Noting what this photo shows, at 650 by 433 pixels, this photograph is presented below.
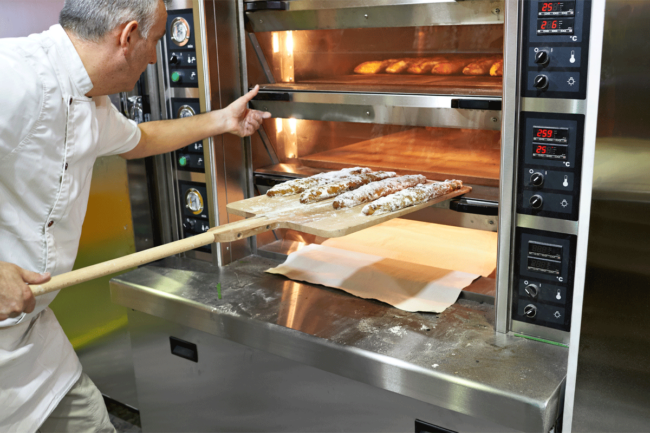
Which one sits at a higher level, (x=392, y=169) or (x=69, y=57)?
(x=69, y=57)

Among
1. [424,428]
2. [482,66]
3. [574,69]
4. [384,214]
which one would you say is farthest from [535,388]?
[482,66]

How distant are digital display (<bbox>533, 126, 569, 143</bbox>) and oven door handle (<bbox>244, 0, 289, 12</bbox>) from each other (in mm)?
841

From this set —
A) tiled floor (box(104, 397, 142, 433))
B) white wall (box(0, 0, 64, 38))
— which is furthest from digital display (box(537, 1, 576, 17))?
tiled floor (box(104, 397, 142, 433))

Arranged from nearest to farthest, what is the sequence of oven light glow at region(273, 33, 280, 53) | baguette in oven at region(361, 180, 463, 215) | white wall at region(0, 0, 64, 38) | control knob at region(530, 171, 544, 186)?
control knob at region(530, 171, 544, 186)
baguette in oven at region(361, 180, 463, 215)
oven light glow at region(273, 33, 280, 53)
white wall at region(0, 0, 64, 38)

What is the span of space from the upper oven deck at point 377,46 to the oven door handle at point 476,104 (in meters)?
0.02

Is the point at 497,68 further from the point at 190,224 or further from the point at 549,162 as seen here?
the point at 190,224

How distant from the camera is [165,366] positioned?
187cm

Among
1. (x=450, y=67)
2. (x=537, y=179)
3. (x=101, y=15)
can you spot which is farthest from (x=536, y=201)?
(x=101, y=15)

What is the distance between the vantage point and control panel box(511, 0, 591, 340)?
3.84 ft

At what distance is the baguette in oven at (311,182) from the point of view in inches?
67.1

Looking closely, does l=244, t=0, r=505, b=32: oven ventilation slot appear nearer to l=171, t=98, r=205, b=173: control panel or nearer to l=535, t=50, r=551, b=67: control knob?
l=535, t=50, r=551, b=67: control knob

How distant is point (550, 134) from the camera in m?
1.22

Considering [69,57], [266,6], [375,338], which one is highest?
[266,6]

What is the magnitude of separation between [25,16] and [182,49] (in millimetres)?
670
